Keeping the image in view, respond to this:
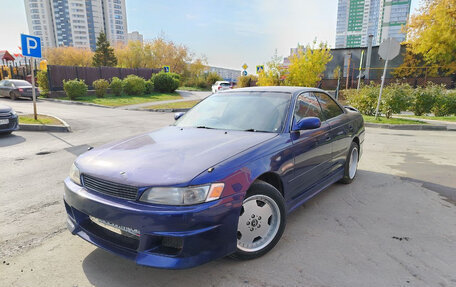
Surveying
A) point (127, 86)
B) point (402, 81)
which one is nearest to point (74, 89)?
point (127, 86)

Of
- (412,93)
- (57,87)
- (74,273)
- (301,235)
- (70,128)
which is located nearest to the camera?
(74,273)

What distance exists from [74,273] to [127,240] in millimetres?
639

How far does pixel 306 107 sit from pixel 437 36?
2814 cm

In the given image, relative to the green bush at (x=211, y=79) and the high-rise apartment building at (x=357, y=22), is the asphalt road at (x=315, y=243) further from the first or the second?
the high-rise apartment building at (x=357, y=22)

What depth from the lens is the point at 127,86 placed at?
76.3 ft

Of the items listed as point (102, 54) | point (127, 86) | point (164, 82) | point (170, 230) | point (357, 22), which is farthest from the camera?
point (357, 22)

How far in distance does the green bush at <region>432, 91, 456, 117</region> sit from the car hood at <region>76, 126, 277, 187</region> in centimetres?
1416

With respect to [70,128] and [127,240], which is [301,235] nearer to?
[127,240]

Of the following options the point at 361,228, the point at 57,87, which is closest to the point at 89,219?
the point at 361,228

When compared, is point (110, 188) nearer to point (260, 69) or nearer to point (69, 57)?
point (260, 69)

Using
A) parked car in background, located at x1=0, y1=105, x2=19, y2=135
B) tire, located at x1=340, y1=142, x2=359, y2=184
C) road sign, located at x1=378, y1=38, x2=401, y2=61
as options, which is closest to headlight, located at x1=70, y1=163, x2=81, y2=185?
tire, located at x1=340, y1=142, x2=359, y2=184

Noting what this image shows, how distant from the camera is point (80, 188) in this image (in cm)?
246

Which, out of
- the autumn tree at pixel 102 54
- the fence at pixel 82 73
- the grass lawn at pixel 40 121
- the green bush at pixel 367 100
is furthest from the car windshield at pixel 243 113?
the autumn tree at pixel 102 54

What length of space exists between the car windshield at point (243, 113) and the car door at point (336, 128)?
2.85 ft
